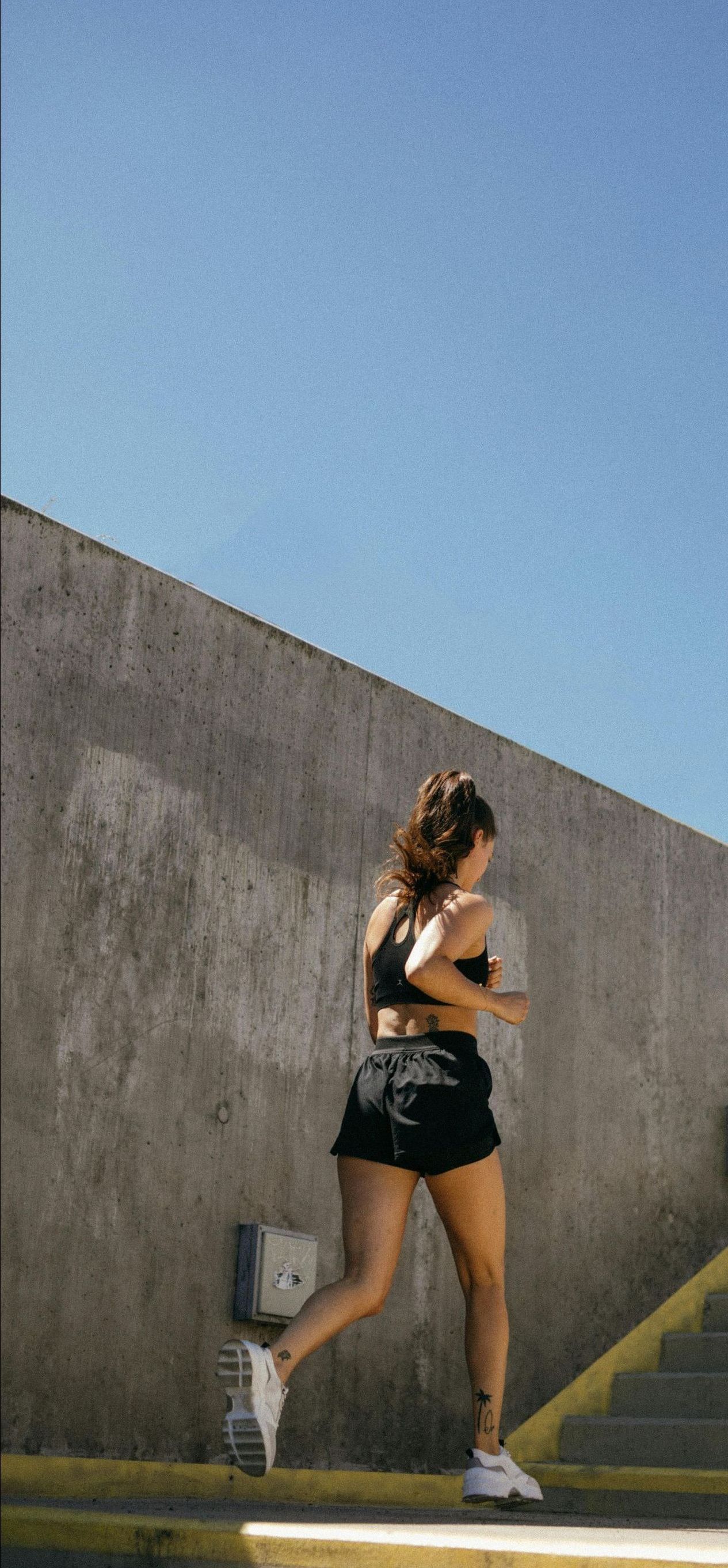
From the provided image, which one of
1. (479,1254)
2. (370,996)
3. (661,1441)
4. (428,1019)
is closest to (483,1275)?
(479,1254)

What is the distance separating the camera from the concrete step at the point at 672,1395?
13.3ft

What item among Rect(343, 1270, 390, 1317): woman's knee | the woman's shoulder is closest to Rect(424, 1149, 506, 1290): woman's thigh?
Rect(343, 1270, 390, 1317): woman's knee

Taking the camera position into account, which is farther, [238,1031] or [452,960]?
[238,1031]

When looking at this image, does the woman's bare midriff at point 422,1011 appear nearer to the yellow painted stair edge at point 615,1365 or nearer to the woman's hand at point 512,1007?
the woman's hand at point 512,1007

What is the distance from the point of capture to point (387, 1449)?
3.81 m

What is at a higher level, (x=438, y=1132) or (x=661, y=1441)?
(x=438, y=1132)

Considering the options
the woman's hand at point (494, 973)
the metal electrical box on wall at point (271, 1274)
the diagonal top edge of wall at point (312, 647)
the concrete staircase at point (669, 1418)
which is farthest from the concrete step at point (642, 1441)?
the diagonal top edge of wall at point (312, 647)

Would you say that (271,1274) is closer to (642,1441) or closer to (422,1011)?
(422,1011)

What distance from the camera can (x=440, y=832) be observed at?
3291 millimetres

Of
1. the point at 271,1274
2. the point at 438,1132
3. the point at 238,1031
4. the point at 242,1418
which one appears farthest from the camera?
the point at 238,1031

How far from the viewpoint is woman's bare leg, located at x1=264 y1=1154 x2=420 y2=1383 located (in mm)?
2764

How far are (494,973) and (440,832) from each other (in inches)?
13.0

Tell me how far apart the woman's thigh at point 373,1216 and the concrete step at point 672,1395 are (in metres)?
1.50

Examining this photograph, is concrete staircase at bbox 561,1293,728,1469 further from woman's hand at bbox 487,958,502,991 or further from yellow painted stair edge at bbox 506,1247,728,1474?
woman's hand at bbox 487,958,502,991
